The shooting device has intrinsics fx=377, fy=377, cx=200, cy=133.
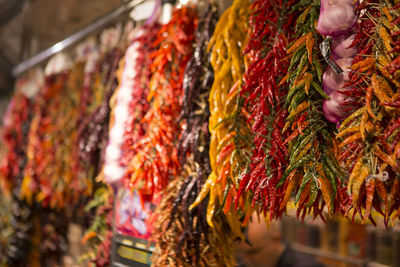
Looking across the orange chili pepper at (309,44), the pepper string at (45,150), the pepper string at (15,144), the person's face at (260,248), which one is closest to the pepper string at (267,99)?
the orange chili pepper at (309,44)

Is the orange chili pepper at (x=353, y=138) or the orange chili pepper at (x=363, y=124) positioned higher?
the orange chili pepper at (x=363, y=124)

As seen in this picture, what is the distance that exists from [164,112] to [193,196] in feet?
1.81

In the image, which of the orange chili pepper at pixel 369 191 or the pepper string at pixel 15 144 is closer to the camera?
the orange chili pepper at pixel 369 191

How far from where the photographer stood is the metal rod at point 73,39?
3099 mm

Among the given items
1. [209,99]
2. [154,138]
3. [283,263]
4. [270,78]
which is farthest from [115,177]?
[283,263]

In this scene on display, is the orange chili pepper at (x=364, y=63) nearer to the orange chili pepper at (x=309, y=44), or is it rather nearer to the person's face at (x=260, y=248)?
the orange chili pepper at (x=309, y=44)

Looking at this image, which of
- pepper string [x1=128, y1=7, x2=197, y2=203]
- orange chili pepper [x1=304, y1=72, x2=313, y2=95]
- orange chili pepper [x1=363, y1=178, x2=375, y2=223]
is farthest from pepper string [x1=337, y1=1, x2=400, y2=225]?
pepper string [x1=128, y1=7, x2=197, y2=203]

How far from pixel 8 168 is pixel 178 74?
2.69 m

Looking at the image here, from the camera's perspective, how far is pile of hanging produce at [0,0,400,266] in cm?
124

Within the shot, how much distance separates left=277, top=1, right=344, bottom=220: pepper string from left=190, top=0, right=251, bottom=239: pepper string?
279 millimetres

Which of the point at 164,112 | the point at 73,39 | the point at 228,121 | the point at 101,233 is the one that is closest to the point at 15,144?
the point at 73,39

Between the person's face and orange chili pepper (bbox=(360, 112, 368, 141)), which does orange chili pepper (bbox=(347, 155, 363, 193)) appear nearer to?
orange chili pepper (bbox=(360, 112, 368, 141))

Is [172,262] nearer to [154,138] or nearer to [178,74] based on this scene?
[154,138]

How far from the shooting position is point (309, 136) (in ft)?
4.57
